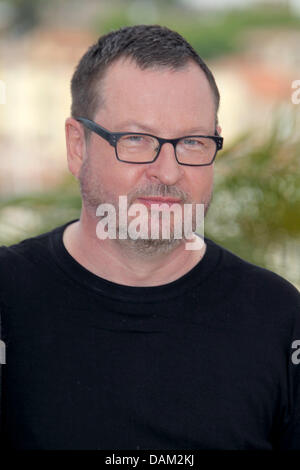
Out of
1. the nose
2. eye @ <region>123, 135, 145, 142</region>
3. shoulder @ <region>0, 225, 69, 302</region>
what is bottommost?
shoulder @ <region>0, 225, 69, 302</region>

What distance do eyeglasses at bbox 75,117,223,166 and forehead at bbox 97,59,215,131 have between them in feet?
0.09

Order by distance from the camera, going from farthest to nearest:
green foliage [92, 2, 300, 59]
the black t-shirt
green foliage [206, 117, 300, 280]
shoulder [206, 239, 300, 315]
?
green foliage [92, 2, 300, 59] → green foliage [206, 117, 300, 280] → shoulder [206, 239, 300, 315] → the black t-shirt

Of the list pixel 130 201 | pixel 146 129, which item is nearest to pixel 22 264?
pixel 130 201

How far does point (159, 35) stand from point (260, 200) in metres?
1.17

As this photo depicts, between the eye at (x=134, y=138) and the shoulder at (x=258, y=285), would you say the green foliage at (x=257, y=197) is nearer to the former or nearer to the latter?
the shoulder at (x=258, y=285)

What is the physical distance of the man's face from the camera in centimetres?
124

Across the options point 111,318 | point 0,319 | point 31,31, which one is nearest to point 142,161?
point 111,318

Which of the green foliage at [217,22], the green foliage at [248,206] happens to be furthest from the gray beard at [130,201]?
the green foliage at [217,22]

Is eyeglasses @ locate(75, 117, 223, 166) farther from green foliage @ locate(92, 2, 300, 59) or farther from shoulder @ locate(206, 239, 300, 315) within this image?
green foliage @ locate(92, 2, 300, 59)

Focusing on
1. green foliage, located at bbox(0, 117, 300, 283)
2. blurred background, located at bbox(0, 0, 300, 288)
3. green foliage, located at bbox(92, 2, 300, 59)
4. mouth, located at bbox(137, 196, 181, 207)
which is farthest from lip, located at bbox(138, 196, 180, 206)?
green foliage, located at bbox(92, 2, 300, 59)

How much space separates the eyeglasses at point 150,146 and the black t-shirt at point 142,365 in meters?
0.25

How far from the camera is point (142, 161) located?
4.11 feet

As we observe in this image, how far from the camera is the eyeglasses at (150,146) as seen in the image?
1.25 meters

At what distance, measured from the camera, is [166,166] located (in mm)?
1236
